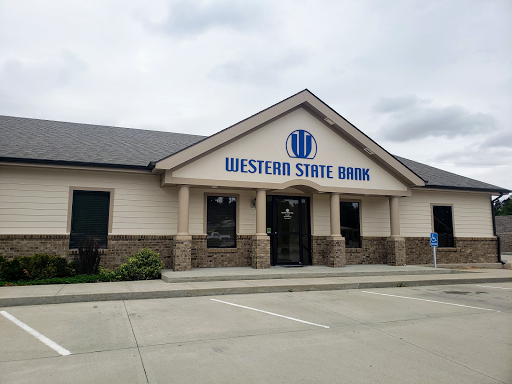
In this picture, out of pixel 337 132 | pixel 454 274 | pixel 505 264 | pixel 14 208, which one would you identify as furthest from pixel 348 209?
pixel 14 208

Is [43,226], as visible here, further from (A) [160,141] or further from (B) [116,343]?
(B) [116,343]

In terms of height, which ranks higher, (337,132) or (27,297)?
(337,132)

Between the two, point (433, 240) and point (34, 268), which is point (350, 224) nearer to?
point (433, 240)

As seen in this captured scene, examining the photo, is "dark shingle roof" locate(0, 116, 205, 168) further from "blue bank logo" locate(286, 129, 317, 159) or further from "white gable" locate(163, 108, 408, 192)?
"blue bank logo" locate(286, 129, 317, 159)

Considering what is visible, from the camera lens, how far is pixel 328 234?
15.1 meters

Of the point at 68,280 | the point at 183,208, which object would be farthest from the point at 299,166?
the point at 68,280

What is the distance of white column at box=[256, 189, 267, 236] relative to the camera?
13.0 m

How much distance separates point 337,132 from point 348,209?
11.3 feet

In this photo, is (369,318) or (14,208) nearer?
(369,318)

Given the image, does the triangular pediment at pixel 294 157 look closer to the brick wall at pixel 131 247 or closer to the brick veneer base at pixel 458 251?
the brick wall at pixel 131 247

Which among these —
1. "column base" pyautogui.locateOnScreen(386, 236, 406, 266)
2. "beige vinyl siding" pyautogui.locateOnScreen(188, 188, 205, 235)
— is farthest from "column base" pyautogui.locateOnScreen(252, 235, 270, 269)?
"column base" pyautogui.locateOnScreen(386, 236, 406, 266)

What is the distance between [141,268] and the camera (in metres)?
11.2

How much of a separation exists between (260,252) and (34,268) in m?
6.76

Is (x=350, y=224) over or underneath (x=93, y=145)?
underneath
